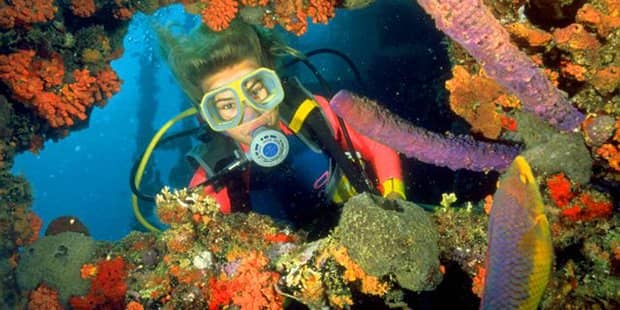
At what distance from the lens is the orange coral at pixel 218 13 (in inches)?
192

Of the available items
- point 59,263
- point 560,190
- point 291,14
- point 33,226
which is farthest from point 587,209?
point 33,226

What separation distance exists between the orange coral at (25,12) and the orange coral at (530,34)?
543 centimetres

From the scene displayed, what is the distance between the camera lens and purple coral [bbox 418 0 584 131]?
217 centimetres

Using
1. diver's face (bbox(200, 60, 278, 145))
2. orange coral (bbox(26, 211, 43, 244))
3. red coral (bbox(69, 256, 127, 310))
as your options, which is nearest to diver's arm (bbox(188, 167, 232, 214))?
diver's face (bbox(200, 60, 278, 145))

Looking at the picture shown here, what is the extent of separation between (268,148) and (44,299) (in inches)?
135

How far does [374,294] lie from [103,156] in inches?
2720

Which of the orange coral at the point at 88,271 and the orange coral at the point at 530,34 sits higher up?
the orange coral at the point at 530,34

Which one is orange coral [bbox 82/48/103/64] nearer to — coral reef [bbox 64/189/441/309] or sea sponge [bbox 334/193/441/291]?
coral reef [bbox 64/189/441/309]

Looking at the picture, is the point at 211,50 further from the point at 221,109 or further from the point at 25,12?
the point at 25,12

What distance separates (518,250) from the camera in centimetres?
160

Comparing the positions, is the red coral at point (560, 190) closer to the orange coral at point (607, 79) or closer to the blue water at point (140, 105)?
the orange coral at point (607, 79)

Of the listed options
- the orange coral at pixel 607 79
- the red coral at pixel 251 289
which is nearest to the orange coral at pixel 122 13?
the red coral at pixel 251 289

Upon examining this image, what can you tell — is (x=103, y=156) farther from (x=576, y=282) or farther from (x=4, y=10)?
(x=576, y=282)

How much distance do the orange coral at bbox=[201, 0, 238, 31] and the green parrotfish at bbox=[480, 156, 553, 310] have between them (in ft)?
13.3
